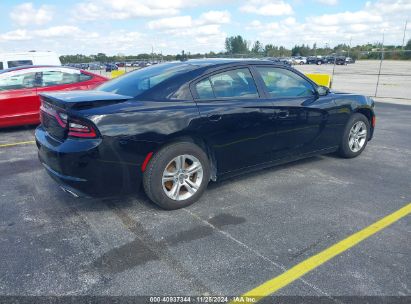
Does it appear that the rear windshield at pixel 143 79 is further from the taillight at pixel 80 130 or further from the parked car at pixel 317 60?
the parked car at pixel 317 60

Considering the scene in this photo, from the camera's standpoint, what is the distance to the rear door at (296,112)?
4.26m

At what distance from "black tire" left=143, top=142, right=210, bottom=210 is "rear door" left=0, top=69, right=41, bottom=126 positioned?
520cm

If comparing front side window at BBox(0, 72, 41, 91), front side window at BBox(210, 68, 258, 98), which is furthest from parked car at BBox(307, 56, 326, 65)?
front side window at BBox(210, 68, 258, 98)

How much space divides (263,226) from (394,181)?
2257mm

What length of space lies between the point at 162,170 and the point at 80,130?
0.85m

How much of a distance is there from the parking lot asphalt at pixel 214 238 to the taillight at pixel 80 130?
2.90 ft

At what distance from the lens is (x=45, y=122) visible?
3.76 m

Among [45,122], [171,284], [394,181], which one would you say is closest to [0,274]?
[171,284]

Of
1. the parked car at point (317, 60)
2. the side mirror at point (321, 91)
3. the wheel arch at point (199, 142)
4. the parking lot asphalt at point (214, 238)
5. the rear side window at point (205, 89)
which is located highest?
the parked car at point (317, 60)

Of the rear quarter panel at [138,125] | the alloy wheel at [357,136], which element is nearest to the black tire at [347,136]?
the alloy wheel at [357,136]

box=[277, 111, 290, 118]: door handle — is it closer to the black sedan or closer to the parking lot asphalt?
the black sedan

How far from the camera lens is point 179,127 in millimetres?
3486

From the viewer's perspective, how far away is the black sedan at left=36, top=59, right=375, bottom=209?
10.5ft

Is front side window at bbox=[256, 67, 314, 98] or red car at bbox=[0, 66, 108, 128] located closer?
front side window at bbox=[256, 67, 314, 98]
